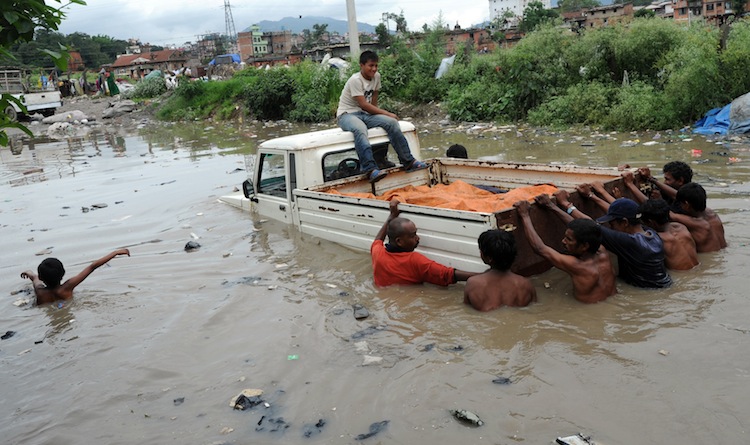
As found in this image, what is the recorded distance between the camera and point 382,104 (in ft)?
70.5

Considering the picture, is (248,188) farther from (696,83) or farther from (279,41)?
(279,41)

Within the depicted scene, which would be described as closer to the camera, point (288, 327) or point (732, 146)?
point (288, 327)

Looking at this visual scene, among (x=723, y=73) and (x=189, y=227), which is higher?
(x=723, y=73)

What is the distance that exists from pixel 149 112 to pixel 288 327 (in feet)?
104

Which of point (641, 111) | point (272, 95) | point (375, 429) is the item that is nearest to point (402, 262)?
point (375, 429)

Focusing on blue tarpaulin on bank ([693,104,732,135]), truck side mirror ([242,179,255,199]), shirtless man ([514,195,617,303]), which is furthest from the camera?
blue tarpaulin on bank ([693,104,732,135])

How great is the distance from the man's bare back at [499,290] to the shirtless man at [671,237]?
132 centimetres

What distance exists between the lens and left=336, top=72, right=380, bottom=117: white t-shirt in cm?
745

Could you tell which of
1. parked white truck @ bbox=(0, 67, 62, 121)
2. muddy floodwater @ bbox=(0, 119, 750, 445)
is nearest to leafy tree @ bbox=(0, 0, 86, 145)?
muddy floodwater @ bbox=(0, 119, 750, 445)

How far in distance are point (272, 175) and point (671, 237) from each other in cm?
455

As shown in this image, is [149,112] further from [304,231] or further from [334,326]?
[334,326]

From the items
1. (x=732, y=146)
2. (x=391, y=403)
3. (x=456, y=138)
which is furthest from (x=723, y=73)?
(x=391, y=403)

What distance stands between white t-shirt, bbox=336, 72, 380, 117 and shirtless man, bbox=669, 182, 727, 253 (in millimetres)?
3760

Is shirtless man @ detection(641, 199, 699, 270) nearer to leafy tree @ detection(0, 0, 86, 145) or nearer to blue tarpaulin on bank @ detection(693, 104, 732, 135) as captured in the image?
leafy tree @ detection(0, 0, 86, 145)
